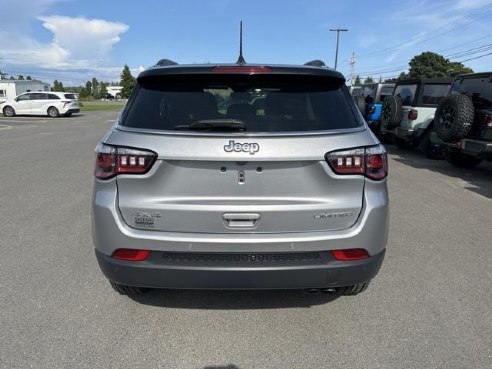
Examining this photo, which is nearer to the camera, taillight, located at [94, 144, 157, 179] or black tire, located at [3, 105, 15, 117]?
taillight, located at [94, 144, 157, 179]

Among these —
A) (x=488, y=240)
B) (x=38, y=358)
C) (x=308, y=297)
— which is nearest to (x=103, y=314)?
(x=38, y=358)

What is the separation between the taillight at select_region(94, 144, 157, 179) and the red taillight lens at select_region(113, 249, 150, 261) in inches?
18.6

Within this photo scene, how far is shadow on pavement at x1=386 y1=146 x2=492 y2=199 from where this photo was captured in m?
7.62

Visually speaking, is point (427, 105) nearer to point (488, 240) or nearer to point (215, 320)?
point (488, 240)

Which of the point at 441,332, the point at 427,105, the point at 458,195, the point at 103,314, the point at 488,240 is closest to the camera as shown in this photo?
the point at 441,332

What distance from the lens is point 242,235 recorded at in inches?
99.8

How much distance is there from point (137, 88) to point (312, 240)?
62.1 inches

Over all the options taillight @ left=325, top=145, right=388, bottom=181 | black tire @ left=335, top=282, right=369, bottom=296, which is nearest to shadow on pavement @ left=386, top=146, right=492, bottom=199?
black tire @ left=335, top=282, right=369, bottom=296

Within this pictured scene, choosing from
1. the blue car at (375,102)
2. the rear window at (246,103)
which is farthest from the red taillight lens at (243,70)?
the blue car at (375,102)

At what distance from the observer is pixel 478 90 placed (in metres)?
8.20

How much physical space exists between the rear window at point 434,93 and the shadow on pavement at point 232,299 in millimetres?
8811

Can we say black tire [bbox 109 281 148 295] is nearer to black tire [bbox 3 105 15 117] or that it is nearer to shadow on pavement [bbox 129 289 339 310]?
shadow on pavement [bbox 129 289 339 310]

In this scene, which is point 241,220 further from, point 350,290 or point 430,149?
point 430,149

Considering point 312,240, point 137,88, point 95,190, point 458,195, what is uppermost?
point 137,88
